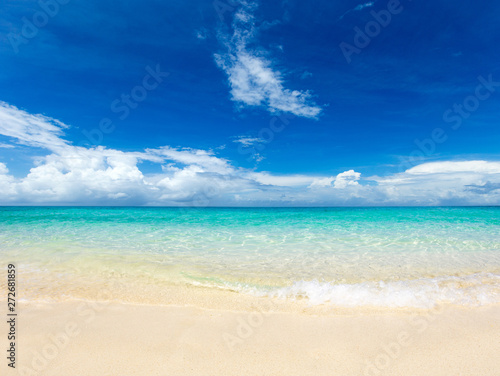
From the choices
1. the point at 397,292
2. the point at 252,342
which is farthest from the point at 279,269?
the point at 252,342

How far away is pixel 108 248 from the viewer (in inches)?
381

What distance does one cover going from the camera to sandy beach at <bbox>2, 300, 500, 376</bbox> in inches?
112

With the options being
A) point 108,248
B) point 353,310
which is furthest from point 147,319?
point 108,248

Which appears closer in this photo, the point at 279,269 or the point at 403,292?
the point at 403,292

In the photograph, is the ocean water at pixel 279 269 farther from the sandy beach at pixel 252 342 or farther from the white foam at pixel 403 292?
the sandy beach at pixel 252 342

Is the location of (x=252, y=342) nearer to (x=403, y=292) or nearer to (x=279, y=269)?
(x=403, y=292)

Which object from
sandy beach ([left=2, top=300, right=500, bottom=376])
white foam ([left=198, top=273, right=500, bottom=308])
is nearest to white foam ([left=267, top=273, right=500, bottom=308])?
white foam ([left=198, top=273, right=500, bottom=308])

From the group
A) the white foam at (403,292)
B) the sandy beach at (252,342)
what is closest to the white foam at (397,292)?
the white foam at (403,292)

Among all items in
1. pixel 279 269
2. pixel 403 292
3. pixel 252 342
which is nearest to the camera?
pixel 252 342

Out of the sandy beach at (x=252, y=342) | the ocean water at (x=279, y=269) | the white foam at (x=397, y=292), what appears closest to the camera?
the sandy beach at (x=252, y=342)

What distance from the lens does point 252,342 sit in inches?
131

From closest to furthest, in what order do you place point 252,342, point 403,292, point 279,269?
point 252,342
point 403,292
point 279,269

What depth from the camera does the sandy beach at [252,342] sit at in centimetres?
284

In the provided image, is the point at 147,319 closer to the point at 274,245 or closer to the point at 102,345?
the point at 102,345
